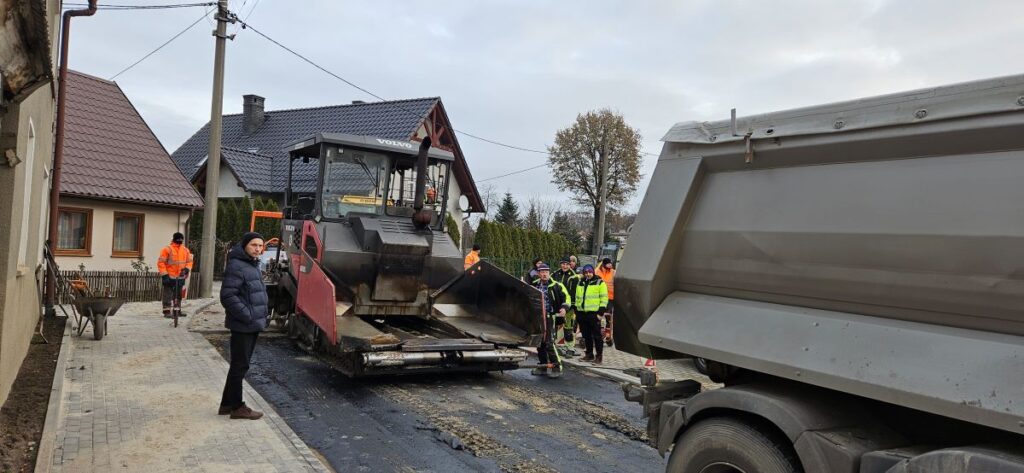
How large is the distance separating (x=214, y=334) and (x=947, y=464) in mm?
10332

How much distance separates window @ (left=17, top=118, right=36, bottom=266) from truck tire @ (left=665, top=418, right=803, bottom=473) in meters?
5.94

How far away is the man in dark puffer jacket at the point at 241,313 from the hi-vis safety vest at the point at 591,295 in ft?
16.0

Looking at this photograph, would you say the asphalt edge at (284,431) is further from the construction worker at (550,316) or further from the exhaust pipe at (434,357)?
the construction worker at (550,316)

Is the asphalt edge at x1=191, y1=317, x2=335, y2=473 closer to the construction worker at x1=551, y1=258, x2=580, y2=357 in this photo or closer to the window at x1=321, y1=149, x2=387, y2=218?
the window at x1=321, y1=149, x2=387, y2=218

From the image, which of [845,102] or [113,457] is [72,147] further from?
[845,102]

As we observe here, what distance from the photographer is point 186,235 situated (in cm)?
1762

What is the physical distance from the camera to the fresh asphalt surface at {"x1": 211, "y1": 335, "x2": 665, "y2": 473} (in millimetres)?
5129

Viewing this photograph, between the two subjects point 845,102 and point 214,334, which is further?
point 214,334

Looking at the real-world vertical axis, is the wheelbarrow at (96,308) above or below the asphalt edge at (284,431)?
above

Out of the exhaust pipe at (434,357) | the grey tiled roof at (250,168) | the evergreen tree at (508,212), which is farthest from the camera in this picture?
the evergreen tree at (508,212)

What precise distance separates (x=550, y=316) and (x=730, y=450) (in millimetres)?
7010

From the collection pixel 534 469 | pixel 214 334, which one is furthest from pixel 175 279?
pixel 534 469

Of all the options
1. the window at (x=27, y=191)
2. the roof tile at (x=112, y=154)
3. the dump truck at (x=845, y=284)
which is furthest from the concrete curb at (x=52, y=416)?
the roof tile at (x=112, y=154)

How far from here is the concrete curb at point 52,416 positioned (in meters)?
4.29
